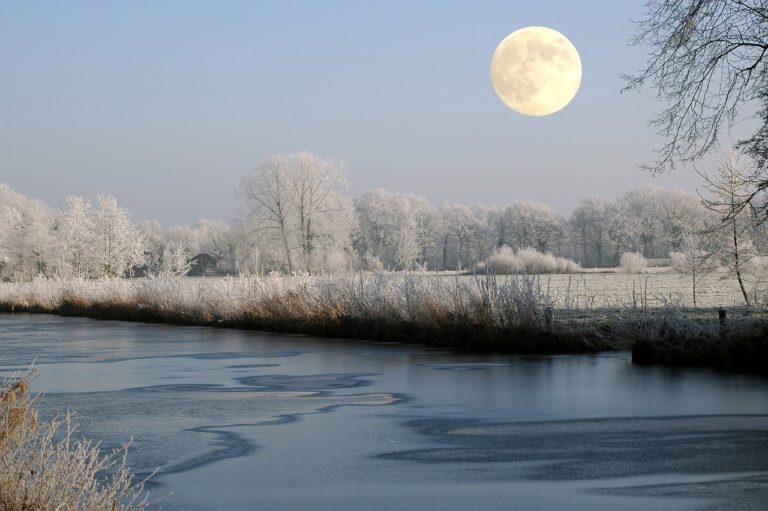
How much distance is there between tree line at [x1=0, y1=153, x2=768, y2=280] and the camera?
50925 mm

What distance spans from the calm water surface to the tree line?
22.5ft

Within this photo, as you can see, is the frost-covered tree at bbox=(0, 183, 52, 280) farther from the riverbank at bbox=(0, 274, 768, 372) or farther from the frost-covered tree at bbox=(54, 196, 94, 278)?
the riverbank at bbox=(0, 274, 768, 372)

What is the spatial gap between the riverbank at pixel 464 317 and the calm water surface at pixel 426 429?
1.05 m

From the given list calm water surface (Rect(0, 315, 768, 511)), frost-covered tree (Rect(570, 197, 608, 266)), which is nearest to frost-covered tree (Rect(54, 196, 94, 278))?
calm water surface (Rect(0, 315, 768, 511))

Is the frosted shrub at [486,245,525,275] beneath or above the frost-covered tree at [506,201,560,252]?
beneath

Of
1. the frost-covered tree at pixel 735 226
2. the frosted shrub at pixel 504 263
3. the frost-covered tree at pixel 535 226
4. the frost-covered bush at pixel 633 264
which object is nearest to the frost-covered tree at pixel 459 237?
the frost-covered tree at pixel 535 226

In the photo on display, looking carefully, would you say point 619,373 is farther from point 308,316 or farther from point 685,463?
point 308,316

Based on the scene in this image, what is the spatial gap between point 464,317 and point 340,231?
68.4 meters

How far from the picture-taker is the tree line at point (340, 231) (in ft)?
167

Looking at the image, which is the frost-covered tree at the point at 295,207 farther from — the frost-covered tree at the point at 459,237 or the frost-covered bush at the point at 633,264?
the frost-covered tree at the point at 459,237

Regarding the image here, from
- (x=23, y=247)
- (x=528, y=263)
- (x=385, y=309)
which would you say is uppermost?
(x=23, y=247)

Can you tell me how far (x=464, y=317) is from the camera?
853 inches

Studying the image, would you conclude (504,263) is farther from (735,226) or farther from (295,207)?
(735,226)

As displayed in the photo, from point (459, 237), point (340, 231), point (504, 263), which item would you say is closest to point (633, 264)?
point (504, 263)
